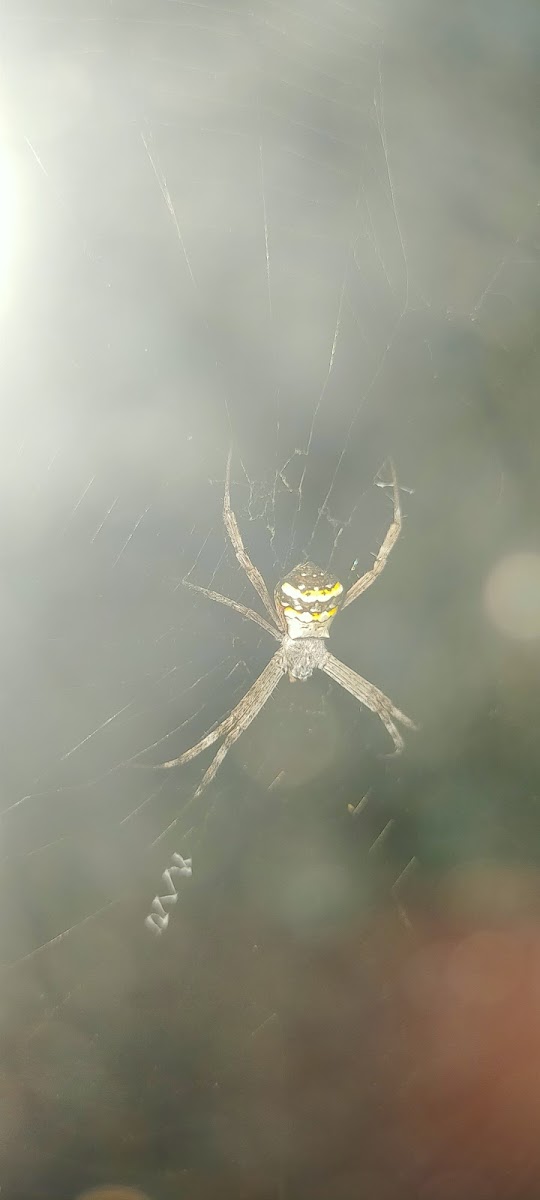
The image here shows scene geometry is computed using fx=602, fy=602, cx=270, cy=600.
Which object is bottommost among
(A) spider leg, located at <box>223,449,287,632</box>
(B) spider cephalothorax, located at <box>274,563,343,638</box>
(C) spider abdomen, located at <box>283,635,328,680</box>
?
(C) spider abdomen, located at <box>283,635,328,680</box>

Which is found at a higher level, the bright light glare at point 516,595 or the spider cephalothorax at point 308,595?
the spider cephalothorax at point 308,595

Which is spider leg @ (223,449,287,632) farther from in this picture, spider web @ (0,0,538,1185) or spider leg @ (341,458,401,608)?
spider leg @ (341,458,401,608)

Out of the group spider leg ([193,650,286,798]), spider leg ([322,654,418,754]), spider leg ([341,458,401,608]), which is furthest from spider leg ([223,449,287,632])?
spider leg ([322,654,418,754])

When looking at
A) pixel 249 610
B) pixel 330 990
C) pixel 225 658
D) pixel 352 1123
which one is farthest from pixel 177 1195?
pixel 249 610

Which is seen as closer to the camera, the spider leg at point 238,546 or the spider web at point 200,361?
the spider web at point 200,361

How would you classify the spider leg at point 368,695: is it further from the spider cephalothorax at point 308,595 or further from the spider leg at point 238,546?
the spider leg at point 238,546

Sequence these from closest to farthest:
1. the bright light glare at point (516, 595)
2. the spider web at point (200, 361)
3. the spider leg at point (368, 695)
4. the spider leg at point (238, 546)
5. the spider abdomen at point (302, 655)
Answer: the spider web at point (200, 361), the spider leg at point (238, 546), the spider abdomen at point (302, 655), the spider leg at point (368, 695), the bright light glare at point (516, 595)

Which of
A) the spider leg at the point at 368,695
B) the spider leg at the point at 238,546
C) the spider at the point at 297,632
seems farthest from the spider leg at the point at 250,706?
the spider leg at the point at 238,546

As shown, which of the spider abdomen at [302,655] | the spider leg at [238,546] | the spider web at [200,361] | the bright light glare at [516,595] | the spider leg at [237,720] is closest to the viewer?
the spider web at [200,361]

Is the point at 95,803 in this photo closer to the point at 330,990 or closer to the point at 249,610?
the point at 249,610

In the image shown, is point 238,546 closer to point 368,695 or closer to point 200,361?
point 200,361
